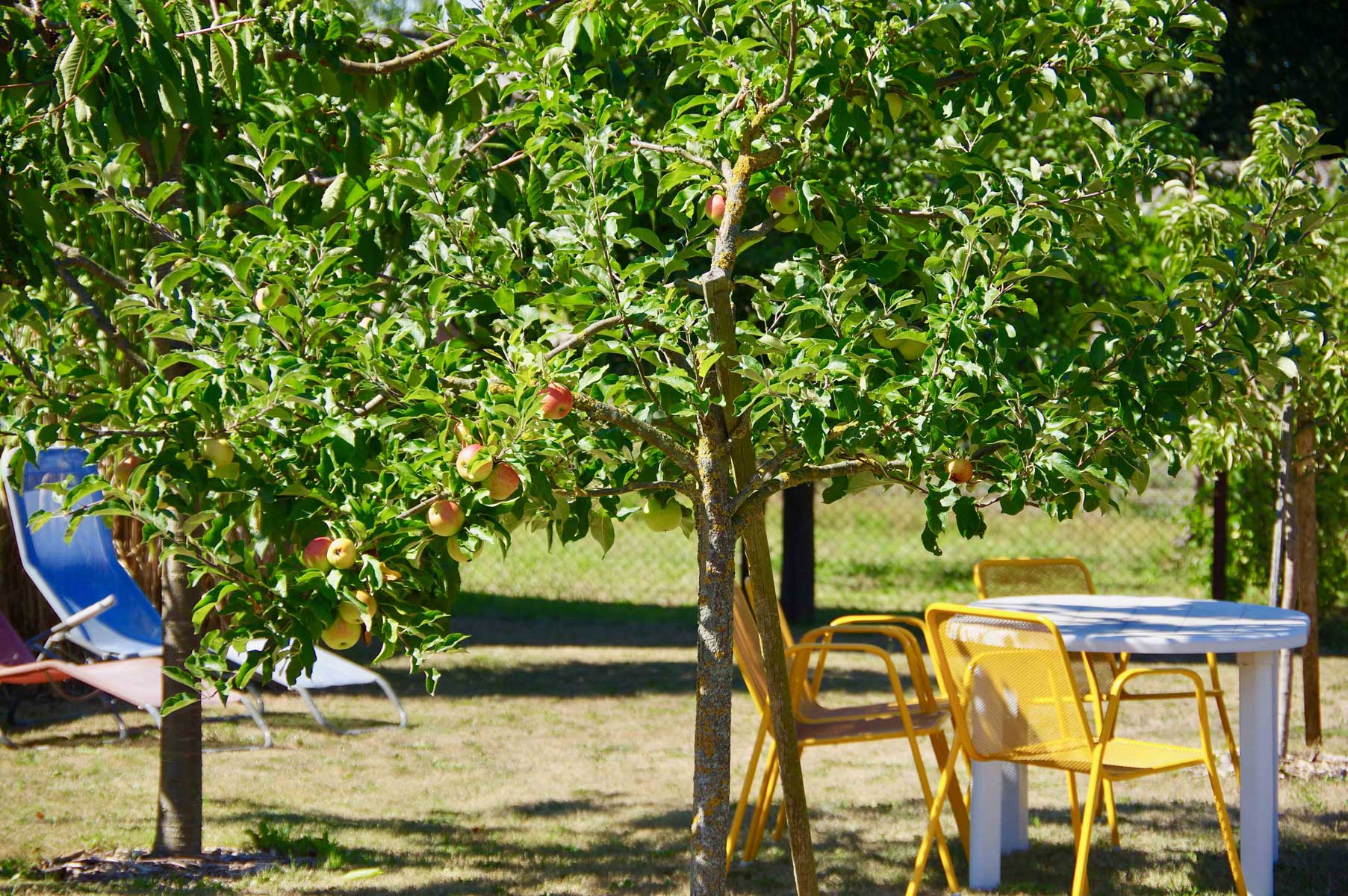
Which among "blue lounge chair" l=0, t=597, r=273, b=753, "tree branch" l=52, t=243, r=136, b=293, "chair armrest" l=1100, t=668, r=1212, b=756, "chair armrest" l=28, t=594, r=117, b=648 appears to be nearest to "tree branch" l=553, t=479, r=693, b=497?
"tree branch" l=52, t=243, r=136, b=293

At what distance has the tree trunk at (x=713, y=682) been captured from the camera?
88.3 inches

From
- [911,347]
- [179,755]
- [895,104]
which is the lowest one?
[179,755]

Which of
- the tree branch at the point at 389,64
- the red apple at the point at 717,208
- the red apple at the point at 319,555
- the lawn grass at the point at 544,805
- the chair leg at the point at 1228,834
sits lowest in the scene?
the lawn grass at the point at 544,805

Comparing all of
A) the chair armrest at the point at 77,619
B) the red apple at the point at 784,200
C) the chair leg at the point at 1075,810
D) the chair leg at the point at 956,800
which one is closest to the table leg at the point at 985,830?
the chair leg at the point at 956,800

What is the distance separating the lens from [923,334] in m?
1.99

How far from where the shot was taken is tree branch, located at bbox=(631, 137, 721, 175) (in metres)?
2.23

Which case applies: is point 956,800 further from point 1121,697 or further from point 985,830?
point 1121,697

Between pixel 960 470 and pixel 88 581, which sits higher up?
pixel 960 470

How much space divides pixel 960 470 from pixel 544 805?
284 cm

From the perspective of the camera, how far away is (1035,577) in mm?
4766

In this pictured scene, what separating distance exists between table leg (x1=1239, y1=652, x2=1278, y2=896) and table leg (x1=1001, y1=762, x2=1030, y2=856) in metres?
0.66

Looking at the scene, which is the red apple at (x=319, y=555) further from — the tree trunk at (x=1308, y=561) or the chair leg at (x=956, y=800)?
the tree trunk at (x=1308, y=561)

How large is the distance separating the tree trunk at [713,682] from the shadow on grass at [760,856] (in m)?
1.36

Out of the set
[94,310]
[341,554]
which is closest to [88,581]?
[94,310]
